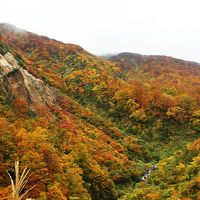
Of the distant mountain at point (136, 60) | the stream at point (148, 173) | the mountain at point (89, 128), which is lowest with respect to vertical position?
the stream at point (148, 173)

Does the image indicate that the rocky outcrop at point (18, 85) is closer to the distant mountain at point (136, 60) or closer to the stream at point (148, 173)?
the stream at point (148, 173)

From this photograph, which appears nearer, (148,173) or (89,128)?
(148,173)

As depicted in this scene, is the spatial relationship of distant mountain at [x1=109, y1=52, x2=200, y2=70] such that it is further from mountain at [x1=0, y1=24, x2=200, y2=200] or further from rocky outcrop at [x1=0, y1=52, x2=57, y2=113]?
rocky outcrop at [x1=0, y1=52, x2=57, y2=113]

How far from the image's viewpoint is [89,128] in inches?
2633

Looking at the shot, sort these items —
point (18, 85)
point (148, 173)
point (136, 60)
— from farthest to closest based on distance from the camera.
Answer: point (136, 60)
point (148, 173)
point (18, 85)

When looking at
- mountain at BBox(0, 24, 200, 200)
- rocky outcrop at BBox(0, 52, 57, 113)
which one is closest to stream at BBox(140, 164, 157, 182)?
mountain at BBox(0, 24, 200, 200)

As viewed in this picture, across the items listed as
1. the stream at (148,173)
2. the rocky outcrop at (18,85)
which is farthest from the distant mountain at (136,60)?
the rocky outcrop at (18,85)

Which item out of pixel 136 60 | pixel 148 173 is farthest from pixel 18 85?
pixel 136 60

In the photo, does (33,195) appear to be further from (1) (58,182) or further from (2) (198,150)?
(2) (198,150)

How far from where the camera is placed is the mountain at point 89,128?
113 ft

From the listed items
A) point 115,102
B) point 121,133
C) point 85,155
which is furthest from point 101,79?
point 85,155

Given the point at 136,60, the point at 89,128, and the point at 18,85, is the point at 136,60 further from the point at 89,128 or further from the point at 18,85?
the point at 18,85

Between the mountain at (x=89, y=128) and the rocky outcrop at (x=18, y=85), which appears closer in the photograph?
the mountain at (x=89, y=128)

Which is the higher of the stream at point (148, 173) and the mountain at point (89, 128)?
the mountain at point (89, 128)
